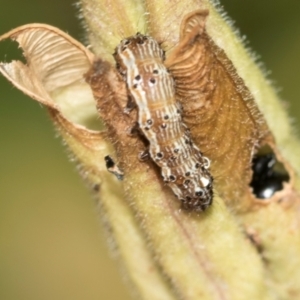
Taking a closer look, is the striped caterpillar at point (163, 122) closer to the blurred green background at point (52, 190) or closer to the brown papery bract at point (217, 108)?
the brown papery bract at point (217, 108)

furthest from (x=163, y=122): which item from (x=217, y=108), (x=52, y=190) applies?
(x=52, y=190)

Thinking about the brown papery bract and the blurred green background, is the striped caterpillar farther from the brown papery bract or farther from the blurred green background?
the blurred green background

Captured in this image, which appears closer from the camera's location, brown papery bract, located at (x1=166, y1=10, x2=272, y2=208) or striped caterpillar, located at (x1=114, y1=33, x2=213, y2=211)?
brown papery bract, located at (x1=166, y1=10, x2=272, y2=208)

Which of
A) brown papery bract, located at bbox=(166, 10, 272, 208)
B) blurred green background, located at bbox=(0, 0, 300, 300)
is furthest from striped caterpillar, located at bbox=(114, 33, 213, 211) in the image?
blurred green background, located at bbox=(0, 0, 300, 300)

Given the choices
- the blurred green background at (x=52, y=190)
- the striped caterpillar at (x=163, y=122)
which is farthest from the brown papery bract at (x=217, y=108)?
the blurred green background at (x=52, y=190)

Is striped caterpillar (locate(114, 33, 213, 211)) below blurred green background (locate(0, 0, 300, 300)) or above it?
below

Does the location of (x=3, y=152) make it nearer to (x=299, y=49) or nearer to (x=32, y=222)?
(x=32, y=222)
